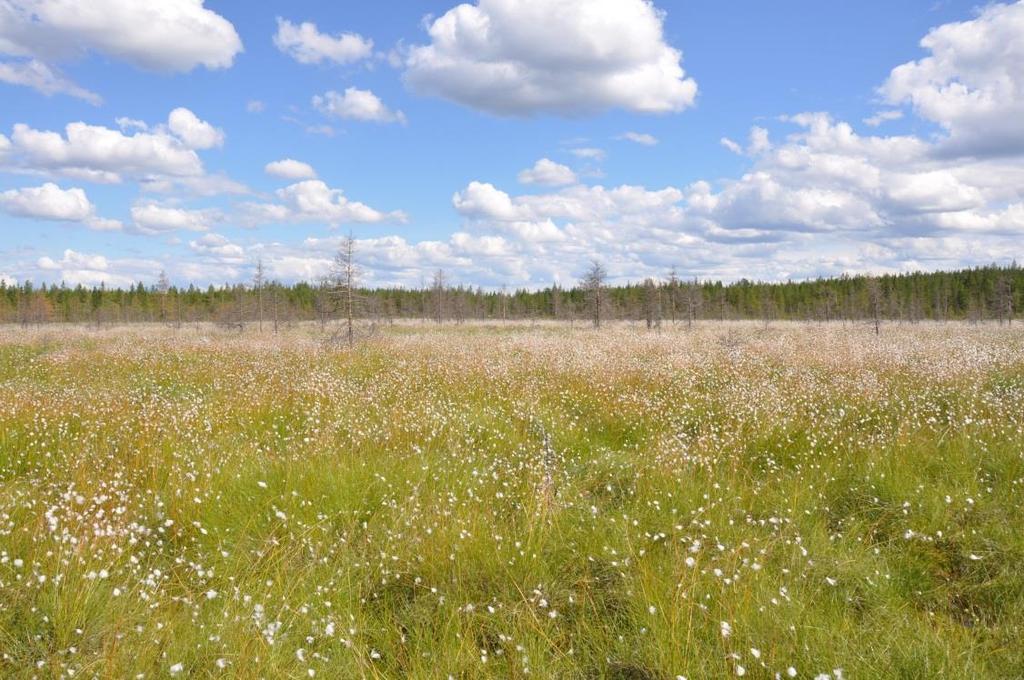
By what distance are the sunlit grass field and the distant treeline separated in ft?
177

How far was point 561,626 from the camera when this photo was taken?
11.9 ft

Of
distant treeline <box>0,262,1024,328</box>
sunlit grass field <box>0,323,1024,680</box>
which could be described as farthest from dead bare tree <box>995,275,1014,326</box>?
sunlit grass field <box>0,323,1024,680</box>

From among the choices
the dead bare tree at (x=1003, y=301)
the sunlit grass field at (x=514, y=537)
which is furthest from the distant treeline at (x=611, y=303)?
the sunlit grass field at (x=514, y=537)

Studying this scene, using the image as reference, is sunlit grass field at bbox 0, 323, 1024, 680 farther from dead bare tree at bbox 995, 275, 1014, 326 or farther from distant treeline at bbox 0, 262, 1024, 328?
dead bare tree at bbox 995, 275, 1014, 326

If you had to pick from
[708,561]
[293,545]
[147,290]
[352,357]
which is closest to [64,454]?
[293,545]

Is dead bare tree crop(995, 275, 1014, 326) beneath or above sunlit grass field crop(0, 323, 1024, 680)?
above

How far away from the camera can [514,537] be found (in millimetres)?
4422

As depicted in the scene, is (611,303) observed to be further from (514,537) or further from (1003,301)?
(514,537)

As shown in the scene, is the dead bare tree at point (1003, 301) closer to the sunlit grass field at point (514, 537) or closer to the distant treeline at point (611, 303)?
the distant treeline at point (611, 303)

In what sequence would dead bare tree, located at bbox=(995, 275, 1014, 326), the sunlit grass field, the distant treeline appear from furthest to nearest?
the distant treeline < dead bare tree, located at bbox=(995, 275, 1014, 326) < the sunlit grass field

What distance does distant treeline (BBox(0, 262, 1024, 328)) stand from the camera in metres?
73.6

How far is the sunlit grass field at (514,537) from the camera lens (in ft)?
10.4

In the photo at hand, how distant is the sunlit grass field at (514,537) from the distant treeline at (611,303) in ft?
177

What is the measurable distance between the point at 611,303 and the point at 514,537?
9116cm
